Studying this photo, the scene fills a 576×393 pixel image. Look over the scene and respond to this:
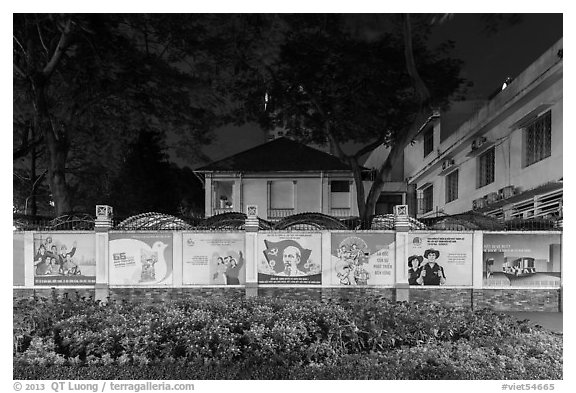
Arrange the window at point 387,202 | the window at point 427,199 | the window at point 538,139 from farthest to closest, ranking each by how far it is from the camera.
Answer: the window at point 427,199 → the window at point 387,202 → the window at point 538,139

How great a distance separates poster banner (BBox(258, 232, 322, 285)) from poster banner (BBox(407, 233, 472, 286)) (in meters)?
1.14

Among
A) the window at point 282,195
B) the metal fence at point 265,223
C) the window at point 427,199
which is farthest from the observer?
the window at point 427,199

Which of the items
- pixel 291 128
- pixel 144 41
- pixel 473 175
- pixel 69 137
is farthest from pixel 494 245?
pixel 69 137

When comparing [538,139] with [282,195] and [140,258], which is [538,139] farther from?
[140,258]

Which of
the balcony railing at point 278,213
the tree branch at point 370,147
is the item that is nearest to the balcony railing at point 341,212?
the balcony railing at point 278,213

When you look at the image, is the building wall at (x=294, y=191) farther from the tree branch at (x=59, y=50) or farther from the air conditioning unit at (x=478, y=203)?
the tree branch at (x=59, y=50)

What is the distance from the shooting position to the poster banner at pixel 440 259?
5.69 metres

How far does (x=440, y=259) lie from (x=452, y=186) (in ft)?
8.13

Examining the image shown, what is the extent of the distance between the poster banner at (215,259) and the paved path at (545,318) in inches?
131

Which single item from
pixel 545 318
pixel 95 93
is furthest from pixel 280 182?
pixel 545 318

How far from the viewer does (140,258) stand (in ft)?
19.0

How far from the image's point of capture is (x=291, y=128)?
20.7 ft

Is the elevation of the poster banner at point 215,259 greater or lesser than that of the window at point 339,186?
lesser
